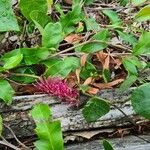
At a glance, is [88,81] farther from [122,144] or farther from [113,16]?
[113,16]

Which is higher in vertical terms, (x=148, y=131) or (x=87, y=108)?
(x=87, y=108)

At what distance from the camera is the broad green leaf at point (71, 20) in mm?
1566

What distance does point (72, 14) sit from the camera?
1.57 metres

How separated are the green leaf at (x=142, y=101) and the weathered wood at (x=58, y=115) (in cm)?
13

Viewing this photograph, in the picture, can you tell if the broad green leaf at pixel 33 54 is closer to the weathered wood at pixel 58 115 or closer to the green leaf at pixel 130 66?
the weathered wood at pixel 58 115

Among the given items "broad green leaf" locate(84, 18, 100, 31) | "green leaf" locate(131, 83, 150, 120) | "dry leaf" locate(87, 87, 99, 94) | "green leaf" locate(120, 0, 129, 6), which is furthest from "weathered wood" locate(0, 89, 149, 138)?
"green leaf" locate(120, 0, 129, 6)

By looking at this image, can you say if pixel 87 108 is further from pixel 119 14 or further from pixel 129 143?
pixel 119 14

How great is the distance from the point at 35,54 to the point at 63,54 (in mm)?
119

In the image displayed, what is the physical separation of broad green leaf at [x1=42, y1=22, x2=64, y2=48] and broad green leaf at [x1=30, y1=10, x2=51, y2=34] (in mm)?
25

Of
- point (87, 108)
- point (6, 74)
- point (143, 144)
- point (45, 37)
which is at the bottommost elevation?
point (143, 144)

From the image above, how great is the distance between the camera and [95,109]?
1.35 metres

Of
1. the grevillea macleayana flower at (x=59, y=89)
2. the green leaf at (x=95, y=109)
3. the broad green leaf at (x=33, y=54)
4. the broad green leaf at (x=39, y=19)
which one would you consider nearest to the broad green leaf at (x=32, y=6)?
the broad green leaf at (x=39, y=19)

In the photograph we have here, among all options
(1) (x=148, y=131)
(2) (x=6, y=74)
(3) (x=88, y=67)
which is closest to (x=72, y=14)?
(3) (x=88, y=67)

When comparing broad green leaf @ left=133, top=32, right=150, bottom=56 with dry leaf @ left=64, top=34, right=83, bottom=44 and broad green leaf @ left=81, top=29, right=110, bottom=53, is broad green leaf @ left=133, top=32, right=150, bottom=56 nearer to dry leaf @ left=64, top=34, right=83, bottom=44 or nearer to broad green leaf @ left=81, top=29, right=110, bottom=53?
broad green leaf @ left=81, top=29, right=110, bottom=53
